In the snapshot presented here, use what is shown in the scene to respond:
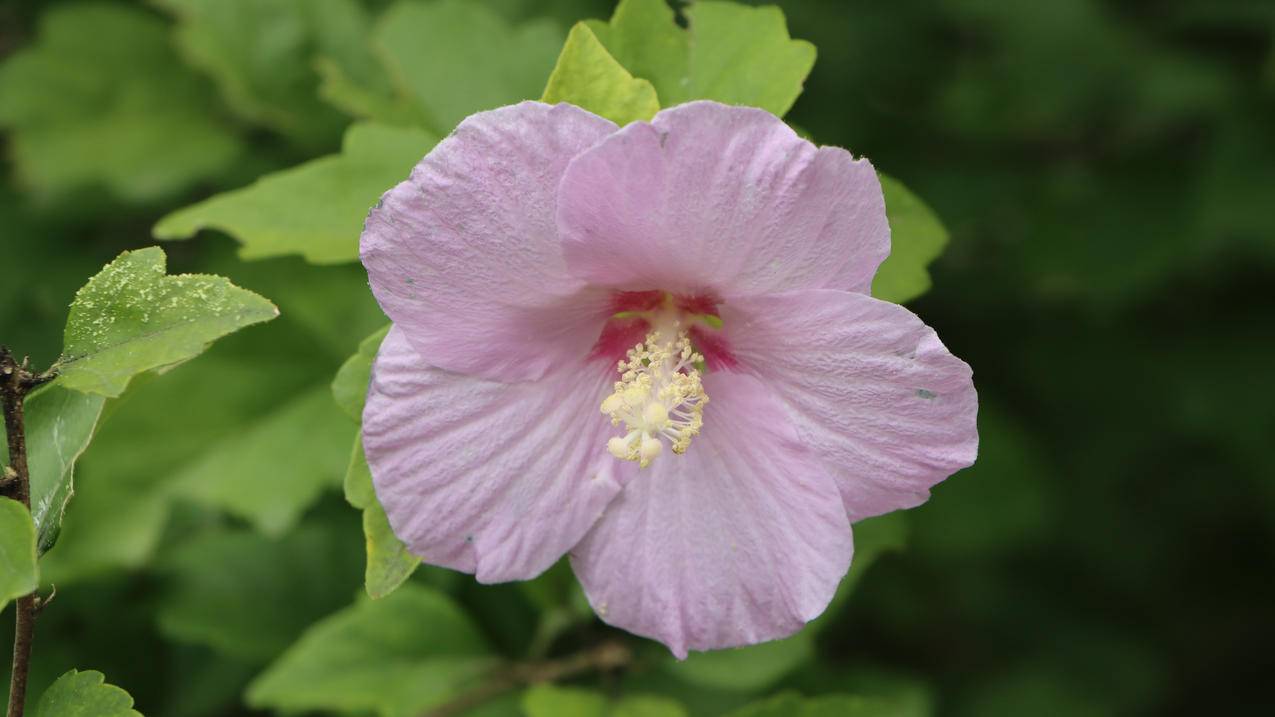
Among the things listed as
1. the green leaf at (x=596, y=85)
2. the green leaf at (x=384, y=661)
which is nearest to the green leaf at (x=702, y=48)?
the green leaf at (x=596, y=85)

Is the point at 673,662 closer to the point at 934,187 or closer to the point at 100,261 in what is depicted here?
the point at 934,187

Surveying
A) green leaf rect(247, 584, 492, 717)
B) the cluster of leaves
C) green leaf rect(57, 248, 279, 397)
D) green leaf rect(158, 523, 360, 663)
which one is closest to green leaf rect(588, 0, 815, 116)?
the cluster of leaves

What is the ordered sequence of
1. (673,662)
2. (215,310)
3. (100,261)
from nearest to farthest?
1. (215,310)
2. (673,662)
3. (100,261)

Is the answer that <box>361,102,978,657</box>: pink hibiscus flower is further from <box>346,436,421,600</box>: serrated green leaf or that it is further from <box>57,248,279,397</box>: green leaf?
<box>57,248,279,397</box>: green leaf

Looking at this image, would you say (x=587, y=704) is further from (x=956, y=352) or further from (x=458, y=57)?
(x=956, y=352)

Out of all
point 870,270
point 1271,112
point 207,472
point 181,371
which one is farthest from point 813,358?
point 1271,112
